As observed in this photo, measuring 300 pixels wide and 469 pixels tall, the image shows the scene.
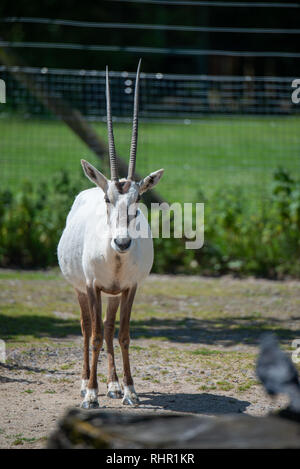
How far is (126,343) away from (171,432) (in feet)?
9.01

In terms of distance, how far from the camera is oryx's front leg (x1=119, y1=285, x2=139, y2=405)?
5387 millimetres

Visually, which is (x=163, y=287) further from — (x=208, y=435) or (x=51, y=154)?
(x=51, y=154)

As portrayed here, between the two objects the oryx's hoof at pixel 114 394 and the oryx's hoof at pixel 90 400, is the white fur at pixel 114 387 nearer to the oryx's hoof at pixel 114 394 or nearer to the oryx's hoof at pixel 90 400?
the oryx's hoof at pixel 114 394

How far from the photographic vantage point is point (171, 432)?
9.00 ft

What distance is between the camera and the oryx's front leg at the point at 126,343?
5387mm

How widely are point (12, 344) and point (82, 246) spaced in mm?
1680

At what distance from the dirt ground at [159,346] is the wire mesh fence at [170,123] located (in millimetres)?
2083

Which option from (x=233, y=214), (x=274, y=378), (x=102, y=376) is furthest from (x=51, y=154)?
(x=274, y=378)

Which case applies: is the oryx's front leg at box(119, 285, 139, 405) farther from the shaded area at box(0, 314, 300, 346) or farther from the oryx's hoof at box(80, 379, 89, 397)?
the shaded area at box(0, 314, 300, 346)

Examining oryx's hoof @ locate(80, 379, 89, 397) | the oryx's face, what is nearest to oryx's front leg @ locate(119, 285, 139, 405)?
oryx's hoof @ locate(80, 379, 89, 397)

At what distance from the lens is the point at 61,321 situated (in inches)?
312

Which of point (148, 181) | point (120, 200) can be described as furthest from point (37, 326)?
point (120, 200)

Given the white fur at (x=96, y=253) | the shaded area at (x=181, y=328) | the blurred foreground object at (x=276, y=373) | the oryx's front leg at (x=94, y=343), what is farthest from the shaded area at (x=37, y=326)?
the blurred foreground object at (x=276, y=373)

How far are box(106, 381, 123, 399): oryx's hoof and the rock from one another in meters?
2.60
